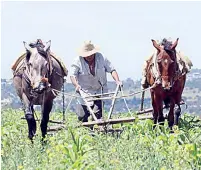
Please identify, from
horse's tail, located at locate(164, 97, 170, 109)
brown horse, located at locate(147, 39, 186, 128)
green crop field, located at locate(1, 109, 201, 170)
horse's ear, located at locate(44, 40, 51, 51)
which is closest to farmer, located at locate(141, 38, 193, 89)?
brown horse, located at locate(147, 39, 186, 128)

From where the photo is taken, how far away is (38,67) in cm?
926

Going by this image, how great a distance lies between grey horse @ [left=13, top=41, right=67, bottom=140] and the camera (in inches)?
364

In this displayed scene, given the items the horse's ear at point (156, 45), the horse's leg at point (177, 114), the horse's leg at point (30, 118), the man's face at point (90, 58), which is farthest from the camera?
the man's face at point (90, 58)

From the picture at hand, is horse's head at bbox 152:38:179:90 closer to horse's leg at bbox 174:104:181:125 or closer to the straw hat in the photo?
horse's leg at bbox 174:104:181:125

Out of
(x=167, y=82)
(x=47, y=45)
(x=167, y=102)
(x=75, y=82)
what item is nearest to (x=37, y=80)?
(x=47, y=45)

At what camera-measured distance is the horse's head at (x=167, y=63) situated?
9734 mm

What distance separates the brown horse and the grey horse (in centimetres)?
151

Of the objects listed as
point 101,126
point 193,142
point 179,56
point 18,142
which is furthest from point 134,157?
point 179,56

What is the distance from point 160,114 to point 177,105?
311 millimetres

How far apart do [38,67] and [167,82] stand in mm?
1928

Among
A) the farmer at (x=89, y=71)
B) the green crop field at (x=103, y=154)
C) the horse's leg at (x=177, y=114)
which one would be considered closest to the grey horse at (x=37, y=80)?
the farmer at (x=89, y=71)

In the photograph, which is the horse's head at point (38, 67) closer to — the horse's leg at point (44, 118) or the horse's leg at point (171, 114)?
the horse's leg at point (44, 118)

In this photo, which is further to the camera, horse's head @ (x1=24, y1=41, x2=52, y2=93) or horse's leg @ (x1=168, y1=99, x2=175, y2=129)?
horse's leg @ (x1=168, y1=99, x2=175, y2=129)

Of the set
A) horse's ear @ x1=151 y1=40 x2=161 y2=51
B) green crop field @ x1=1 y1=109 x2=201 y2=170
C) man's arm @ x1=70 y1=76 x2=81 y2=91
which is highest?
horse's ear @ x1=151 y1=40 x2=161 y2=51
